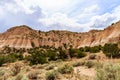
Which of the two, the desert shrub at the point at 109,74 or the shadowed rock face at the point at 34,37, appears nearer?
the desert shrub at the point at 109,74

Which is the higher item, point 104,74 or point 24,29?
point 24,29

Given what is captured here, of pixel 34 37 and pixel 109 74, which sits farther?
pixel 34 37

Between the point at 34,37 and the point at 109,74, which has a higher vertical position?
the point at 34,37

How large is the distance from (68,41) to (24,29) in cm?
2602

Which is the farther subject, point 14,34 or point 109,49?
point 14,34

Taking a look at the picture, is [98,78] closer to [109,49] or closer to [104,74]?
[104,74]

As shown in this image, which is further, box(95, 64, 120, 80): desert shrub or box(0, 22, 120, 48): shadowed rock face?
box(0, 22, 120, 48): shadowed rock face

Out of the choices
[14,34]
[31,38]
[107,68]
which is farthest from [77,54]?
[14,34]

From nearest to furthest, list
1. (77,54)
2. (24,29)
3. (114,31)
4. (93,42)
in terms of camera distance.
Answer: (77,54) < (114,31) < (93,42) < (24,29)

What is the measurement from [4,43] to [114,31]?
8144 cm

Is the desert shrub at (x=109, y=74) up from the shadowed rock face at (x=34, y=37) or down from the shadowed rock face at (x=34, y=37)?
down

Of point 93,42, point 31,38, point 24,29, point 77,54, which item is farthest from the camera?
point 24,29

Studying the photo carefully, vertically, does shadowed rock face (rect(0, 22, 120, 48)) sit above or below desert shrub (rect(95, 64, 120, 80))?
above

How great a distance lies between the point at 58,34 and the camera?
512 feet
